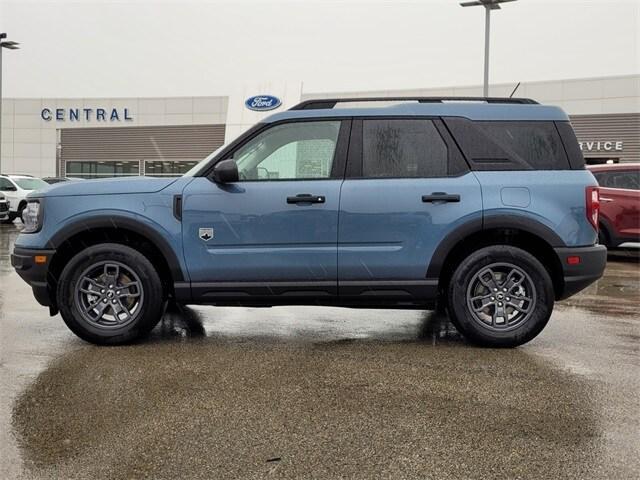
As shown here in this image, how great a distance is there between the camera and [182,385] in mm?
3836

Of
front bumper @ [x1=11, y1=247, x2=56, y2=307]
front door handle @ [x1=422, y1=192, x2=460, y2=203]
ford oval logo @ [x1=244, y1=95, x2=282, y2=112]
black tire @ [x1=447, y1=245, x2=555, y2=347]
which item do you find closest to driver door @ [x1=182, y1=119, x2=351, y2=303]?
front door handle @ [x1=422, y1=192, x2=460, y2=203]

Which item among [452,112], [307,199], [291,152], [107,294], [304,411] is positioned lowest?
[304,411]

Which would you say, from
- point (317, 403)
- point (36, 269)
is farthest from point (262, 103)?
point (317, 403)

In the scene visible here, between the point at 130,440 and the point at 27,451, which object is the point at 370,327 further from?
the point at 27,451

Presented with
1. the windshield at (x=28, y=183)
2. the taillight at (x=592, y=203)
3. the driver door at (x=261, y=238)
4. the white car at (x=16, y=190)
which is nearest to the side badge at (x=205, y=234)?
the driver door at (x=261, y=238)

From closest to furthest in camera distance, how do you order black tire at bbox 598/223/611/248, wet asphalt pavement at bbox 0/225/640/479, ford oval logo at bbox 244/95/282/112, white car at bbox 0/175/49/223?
wet asphalt pavement at bbox 0/225/640/479
black tire at bbox 598/223/611/248
white car at bbox 0/175/49/223
ford oval logo at bbox 244/95/282/112

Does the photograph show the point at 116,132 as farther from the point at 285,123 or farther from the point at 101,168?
the point at 285,123

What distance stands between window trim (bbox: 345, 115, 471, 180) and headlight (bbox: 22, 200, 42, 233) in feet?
8.03

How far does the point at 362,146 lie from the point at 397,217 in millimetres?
654

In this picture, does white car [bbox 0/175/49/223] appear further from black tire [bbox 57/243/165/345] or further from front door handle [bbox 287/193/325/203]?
front door handle [bbox 287/193/325/203]

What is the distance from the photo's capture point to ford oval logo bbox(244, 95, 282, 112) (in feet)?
122

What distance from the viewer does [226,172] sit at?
4.66 m

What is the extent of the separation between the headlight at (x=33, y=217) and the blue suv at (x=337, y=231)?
0.05 ft

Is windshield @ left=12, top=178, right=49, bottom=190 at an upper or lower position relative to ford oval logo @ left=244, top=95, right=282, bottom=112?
lower
